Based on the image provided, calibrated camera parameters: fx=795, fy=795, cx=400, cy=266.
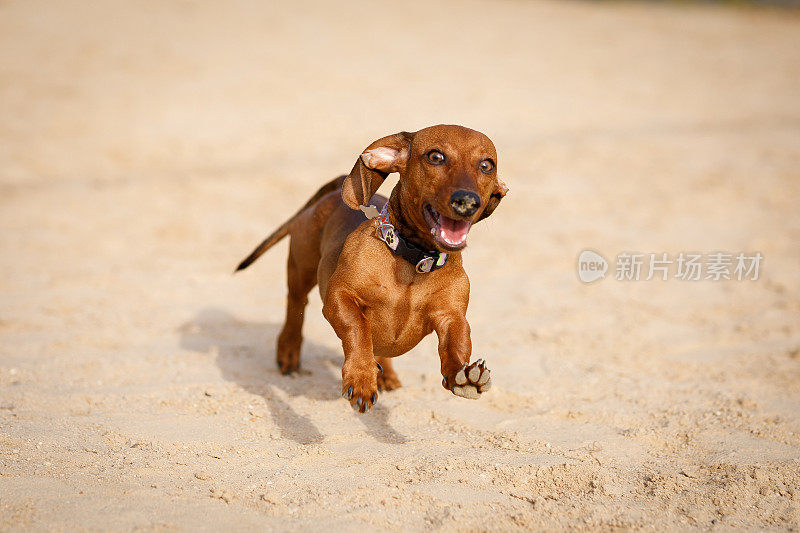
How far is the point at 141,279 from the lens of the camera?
21.1 ft

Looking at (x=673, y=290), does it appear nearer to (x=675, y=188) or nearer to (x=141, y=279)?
(x=675, y=188)

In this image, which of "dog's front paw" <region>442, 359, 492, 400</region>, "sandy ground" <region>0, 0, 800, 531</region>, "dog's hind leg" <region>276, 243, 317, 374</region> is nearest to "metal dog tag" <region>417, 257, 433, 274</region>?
"dog's front paw" <region>442, 359, 492, 400</region>

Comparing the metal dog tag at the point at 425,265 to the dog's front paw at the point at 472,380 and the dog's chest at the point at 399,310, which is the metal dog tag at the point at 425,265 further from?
the dog's front paw at the point at 472,380

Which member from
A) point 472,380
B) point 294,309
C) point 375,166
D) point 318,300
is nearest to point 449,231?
point 375,166

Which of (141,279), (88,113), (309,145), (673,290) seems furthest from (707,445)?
(88,113)

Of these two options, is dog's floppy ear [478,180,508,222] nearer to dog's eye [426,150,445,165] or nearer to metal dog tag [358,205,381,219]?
dog's eye [426,150,445,165]

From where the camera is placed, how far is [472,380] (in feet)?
9.64

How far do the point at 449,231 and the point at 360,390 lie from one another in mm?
690

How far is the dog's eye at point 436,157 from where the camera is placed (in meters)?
3.08

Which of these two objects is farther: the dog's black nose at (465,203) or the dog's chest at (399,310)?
the dog's chest at (399,310)

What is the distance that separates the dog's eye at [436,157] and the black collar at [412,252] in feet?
1.16

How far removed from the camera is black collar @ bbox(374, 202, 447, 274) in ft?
10.7

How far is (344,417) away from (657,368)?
86.6 inches

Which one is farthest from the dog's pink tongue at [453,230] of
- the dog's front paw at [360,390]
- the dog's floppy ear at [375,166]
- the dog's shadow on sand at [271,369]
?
the dog's shadow on sand at [271,369]
